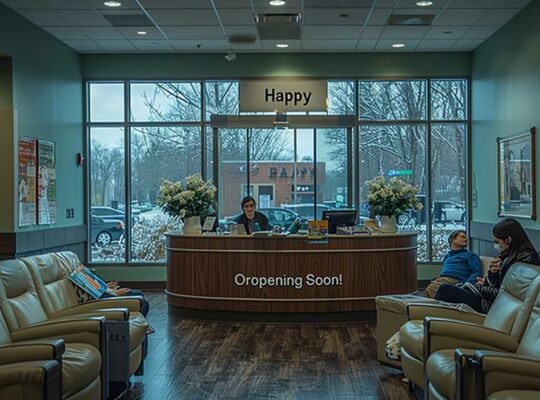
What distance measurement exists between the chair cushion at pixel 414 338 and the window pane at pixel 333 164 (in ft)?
17.4

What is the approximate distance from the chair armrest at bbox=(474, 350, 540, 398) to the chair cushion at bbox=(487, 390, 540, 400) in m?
0.05

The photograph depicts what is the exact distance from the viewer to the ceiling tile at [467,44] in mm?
8852

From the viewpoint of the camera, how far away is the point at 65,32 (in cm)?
831

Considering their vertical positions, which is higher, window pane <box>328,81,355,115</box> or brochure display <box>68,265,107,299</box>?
window pane <box>328,81,355,115</box>

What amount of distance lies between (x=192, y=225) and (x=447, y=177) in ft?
15.1

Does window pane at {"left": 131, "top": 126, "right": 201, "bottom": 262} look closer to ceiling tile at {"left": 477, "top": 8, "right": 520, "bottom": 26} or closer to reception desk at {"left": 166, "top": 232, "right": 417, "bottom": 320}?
reception desk at {"left": 166, "top": 232, "right": 417, "bottom": 320}

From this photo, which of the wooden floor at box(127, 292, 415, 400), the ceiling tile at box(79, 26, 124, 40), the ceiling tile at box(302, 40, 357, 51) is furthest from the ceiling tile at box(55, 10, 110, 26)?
the wooden floor at box(127, 292, 415, 400)

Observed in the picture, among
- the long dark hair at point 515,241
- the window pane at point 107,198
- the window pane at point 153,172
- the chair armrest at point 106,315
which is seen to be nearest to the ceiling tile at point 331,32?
the window pane at point 153,172

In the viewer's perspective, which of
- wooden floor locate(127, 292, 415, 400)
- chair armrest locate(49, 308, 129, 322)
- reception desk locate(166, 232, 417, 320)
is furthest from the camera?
reception desk locate(166, 232, 417, 320)

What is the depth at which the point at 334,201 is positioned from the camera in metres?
9.75

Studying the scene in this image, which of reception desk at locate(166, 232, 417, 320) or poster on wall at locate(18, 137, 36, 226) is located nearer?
reception desk at locate(166, 232, 417, 320)

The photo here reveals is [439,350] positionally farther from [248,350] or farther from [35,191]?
[35,191]

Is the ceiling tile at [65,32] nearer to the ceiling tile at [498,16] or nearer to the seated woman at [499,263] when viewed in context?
the ceiling tile at [498,16]

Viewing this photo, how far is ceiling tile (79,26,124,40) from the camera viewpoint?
320 inches
